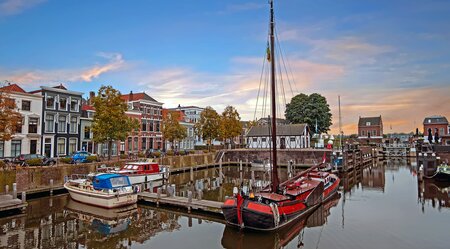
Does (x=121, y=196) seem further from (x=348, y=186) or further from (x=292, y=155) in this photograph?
(x=292, y=155)

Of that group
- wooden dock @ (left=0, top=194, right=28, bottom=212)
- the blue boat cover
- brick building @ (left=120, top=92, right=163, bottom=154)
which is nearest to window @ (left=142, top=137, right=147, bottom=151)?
brick building @ (left=120, top=92, right=163, bottom=154)

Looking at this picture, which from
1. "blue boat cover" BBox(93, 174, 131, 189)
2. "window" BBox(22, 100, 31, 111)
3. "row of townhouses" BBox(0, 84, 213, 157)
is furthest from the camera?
"window" BBox(22, 100, 31, 111)

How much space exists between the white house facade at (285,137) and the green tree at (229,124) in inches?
169

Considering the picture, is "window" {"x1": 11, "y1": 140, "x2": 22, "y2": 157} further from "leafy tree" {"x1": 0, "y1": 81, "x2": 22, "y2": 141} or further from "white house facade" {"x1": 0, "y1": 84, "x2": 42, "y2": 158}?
"leafy tree" {"x1": 0, "y1": 81, "x2": 22, "y2": 141}

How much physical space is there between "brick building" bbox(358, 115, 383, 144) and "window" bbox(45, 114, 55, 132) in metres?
90.5

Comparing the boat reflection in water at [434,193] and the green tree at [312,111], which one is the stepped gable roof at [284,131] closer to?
the green tree at [312,111]

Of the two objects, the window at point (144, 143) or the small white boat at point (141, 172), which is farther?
the window at point (144, 143)

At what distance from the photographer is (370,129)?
340 ft

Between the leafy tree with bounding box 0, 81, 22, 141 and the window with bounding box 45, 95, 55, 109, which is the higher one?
the window with bounding box 45, 95, 55, 109

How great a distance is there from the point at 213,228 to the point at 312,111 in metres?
66.3

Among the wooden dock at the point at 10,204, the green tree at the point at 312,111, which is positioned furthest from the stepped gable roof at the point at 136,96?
the green tree at the point at 312,111

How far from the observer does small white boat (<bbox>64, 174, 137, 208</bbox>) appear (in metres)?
23.4

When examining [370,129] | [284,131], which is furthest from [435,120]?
[284,131]

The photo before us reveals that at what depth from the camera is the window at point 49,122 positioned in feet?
133
